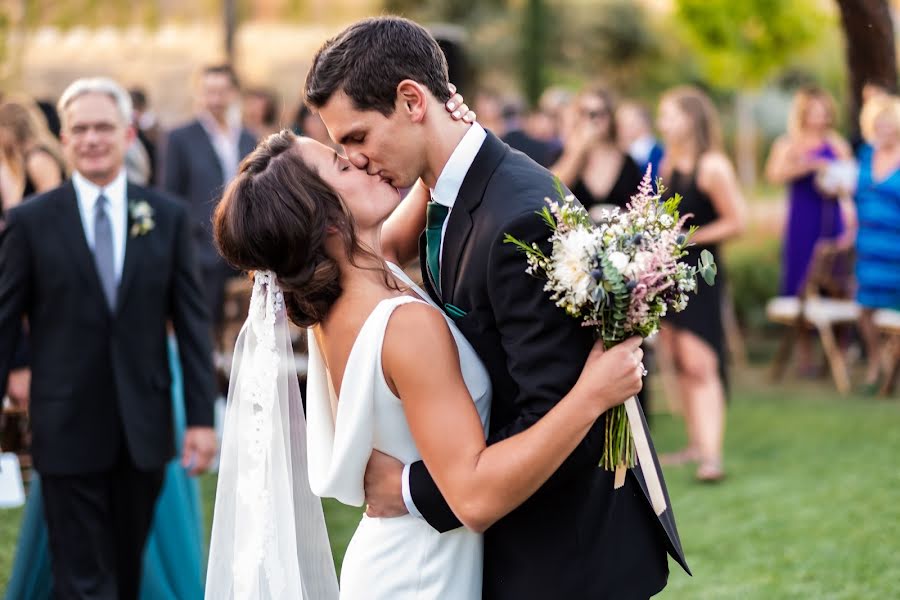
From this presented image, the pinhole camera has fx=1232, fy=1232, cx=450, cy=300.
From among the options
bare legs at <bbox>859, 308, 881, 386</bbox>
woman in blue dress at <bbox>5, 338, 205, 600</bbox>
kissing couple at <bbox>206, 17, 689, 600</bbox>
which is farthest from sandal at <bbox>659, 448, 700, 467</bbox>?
kissing couple at <bbox>206, 17, 689, 600</bbox>

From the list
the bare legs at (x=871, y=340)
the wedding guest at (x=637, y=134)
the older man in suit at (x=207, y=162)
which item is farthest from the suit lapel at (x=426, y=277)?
the wedding guest at (x=637, y=134)

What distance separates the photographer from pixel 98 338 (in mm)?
4777

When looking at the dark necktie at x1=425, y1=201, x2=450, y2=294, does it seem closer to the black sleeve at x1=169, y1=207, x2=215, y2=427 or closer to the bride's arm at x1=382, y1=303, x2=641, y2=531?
the bride's arm at x1=382, y1=303, x2=641, y2=531

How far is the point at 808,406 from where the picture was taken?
10.1 metres

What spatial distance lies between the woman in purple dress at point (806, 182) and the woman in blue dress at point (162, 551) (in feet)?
24.0

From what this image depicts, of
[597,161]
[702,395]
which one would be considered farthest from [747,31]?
[702,395]

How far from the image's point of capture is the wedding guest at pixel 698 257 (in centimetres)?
791

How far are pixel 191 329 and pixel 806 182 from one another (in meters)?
8.22

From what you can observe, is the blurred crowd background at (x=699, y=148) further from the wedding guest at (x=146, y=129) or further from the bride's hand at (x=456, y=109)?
the bride's hand at (x=456, y=109)

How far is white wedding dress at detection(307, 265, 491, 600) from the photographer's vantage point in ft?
9.03

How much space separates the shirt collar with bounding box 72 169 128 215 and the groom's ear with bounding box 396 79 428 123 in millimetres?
2446

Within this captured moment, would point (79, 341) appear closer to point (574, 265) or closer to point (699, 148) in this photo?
point (574, 265)

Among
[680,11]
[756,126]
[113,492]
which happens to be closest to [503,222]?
[113,492]

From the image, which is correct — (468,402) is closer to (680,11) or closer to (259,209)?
(259,209)
